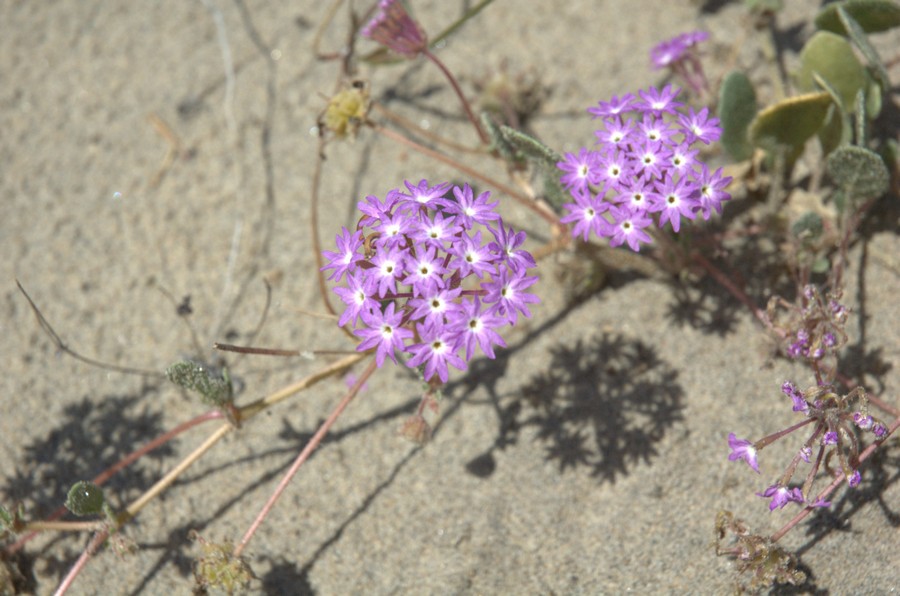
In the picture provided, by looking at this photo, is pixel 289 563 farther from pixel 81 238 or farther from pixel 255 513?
pixel 81 238

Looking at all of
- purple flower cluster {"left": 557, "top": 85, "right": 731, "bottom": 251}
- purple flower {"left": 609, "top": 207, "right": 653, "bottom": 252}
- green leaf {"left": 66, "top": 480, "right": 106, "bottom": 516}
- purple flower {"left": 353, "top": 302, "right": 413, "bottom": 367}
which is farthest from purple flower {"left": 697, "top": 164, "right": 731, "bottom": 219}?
green leaf {"left": 66, "top": 480, "right": 106, "bottom": 516}

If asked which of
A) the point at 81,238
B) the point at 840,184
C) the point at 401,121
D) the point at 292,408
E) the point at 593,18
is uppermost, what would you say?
the point at 593,18

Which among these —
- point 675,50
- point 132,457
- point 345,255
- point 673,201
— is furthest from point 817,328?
point 132,457

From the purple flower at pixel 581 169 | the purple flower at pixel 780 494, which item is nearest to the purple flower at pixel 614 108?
the purple flower at pixel 581 169

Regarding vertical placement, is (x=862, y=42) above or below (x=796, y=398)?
above

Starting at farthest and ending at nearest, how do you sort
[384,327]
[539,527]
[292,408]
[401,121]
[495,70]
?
1. [495,70]
2. [401,121]
3. [292,408]
4. [539,527]
5. [384,327]

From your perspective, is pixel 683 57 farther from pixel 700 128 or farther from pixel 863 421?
pixel 863 421

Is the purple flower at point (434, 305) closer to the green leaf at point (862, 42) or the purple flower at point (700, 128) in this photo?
the purple flower at point (700, 128)

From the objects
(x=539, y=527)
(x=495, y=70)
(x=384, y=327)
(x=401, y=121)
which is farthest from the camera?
(x=495, y=70)

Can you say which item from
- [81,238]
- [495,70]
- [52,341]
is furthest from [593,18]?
[52,341]
